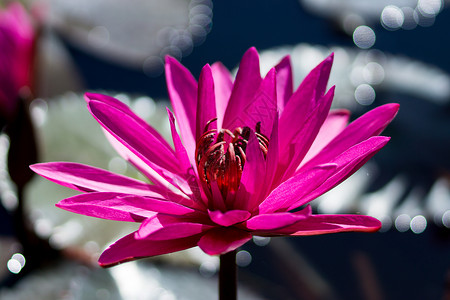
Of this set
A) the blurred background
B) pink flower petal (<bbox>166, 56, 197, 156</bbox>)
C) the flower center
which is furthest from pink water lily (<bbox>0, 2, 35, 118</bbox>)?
the flower center

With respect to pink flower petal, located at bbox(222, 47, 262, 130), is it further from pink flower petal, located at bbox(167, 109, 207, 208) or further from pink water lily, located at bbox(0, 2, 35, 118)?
pink water lily, located at bbox(0, 2, 35, 118)

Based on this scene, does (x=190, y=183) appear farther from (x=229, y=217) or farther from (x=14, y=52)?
(x=14, y=52)

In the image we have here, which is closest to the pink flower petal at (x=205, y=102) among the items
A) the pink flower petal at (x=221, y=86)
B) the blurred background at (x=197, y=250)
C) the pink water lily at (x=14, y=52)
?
the pink flower petal at (x=221, y=86)

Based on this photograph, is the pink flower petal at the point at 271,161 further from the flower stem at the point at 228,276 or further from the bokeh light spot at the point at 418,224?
the bokeh light spot at the point at 418,224

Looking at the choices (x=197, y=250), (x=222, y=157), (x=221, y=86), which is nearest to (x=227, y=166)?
(x=222, y=157)

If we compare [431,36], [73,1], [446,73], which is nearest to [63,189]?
[73,1]

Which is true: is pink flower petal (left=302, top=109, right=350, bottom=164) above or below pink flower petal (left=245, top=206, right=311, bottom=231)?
above
